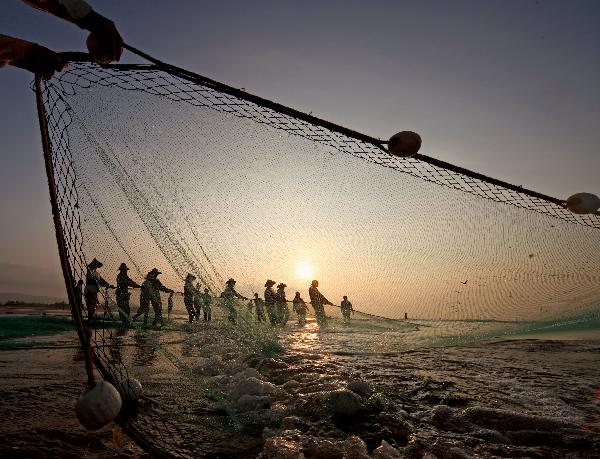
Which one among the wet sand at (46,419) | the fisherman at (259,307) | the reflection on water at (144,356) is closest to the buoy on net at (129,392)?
the wet sand at (46,419)

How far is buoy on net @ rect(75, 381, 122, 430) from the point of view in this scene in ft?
6.97

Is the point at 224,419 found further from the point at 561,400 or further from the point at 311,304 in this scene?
the point at 311,304

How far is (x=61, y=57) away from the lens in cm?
318

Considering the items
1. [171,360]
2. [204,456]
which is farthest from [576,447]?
[171,360]

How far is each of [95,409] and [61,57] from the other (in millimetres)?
3043

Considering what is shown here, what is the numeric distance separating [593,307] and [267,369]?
25.2 feet

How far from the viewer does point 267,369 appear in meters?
6.31

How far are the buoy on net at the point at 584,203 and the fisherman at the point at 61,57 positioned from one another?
17.7 ft

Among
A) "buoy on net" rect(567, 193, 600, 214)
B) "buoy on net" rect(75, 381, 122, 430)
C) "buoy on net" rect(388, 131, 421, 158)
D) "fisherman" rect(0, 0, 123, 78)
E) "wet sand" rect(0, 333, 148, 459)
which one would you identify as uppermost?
"fisherman" rect(0, 0, 123, 78)

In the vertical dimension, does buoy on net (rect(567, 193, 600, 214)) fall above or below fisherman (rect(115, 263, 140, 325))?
above

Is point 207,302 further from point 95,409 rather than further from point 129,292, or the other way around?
point 95,409

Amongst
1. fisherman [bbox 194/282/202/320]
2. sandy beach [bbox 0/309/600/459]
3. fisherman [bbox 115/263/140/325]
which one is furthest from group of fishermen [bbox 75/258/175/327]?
sandy beach [bbox 0/309/600/459]

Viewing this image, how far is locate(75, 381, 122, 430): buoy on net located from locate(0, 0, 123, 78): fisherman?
9.15 feet

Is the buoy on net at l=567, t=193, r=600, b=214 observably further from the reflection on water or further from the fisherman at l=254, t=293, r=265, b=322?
the fisherman at l=254, t=293, r=265, b=322
